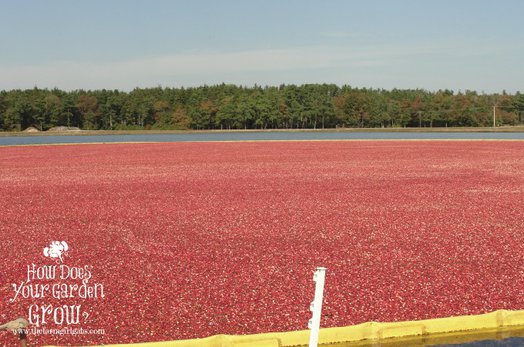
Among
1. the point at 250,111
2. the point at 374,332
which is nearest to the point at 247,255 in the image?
the point at 374,332

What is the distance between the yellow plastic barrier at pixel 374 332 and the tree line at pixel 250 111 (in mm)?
140692

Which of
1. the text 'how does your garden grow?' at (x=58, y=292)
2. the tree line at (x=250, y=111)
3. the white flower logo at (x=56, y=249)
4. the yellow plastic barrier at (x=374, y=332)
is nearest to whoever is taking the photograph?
the yellow plastic barrier at (x=374, y=332)

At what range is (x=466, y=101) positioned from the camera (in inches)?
5807

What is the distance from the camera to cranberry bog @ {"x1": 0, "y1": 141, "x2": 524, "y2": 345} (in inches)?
323

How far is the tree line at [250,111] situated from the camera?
14788 centimetres

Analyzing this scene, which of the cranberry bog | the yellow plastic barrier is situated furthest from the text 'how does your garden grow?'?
the yellow plastic barrier

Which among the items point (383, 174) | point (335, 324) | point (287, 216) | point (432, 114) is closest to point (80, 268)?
point (335, 324)

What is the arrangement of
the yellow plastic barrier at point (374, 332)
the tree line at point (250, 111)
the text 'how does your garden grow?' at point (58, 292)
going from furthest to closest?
the tree line at point (250, 111) < the text 'how does your garden grow?' at point (58, 292) < the yellow plastic barrier at point (374, 332)

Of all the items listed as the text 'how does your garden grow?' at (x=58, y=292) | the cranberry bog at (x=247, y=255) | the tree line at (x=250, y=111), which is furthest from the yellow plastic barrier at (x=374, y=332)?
the tree line at (x=250, y=111)

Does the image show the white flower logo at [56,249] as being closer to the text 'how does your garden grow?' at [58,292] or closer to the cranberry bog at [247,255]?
the cranberry bog at [247,255]

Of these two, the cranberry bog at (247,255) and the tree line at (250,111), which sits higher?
the tree line at (250,111)

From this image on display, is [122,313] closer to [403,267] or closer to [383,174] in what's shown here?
[403,267]

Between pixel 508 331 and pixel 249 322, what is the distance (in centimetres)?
325

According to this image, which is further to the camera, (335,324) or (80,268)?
(80,268)
